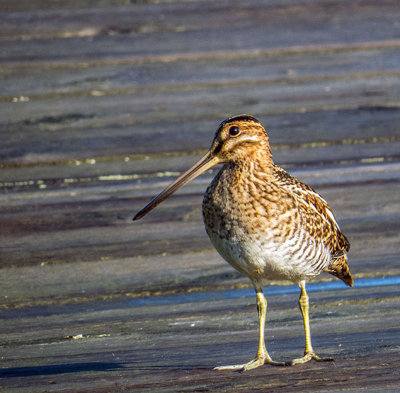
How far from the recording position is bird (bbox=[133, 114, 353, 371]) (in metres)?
4.15

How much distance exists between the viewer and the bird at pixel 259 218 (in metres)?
4.15

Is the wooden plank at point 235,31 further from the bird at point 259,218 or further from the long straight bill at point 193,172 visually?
the bird at point 259,218

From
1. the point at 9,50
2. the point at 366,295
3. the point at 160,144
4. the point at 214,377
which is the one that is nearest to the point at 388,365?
the point at 214,377

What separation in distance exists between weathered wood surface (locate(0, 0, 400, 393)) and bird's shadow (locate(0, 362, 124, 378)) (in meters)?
0.01

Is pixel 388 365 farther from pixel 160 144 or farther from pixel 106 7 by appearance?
pixel 106 7

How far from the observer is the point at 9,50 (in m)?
7.92

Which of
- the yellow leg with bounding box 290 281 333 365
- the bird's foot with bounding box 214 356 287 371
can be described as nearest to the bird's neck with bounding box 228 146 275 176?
the yellow leg with bounding box 290 281 333 365

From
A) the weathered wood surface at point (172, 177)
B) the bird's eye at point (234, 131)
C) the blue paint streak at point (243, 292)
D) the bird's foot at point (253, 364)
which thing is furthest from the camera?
the blue paint streak at point (243, 292)

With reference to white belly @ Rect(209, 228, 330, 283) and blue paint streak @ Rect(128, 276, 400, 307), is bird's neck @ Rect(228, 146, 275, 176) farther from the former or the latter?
blue paint streak @ Rect(128, 276, 400, 307)

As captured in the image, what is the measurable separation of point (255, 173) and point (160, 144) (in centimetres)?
247

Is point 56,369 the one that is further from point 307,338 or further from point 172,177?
point 172,177

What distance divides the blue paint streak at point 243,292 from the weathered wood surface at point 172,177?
0.01 m

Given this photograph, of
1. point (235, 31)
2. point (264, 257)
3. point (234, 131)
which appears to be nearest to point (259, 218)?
point (264, 257)

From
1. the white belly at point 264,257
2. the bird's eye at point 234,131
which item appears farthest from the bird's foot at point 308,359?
the bird's eye at point 234,131
